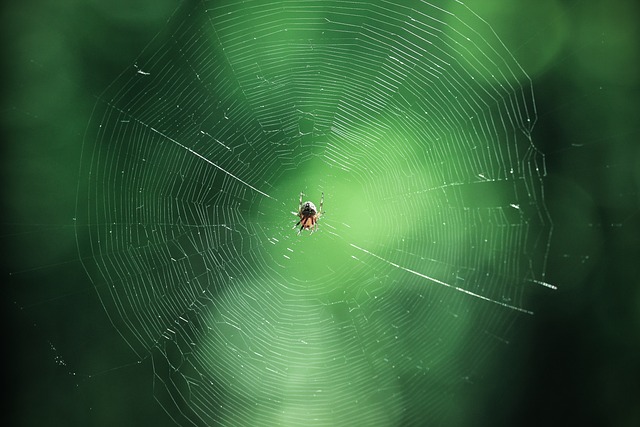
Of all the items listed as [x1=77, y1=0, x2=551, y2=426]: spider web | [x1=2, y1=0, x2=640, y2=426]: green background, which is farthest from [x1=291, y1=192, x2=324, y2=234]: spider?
[x1=2, y1=0, x2=640, y2=426]: green background

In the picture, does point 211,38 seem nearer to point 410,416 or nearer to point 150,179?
point 150,179

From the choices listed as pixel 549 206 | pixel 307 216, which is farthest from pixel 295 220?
pixel 549 206

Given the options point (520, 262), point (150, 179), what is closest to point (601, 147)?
point (520, 262)

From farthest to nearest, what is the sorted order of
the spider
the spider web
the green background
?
1. the spider
2. the green background
3. the spider web

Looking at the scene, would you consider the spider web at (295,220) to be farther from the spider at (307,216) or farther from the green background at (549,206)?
the green background at (549,206)

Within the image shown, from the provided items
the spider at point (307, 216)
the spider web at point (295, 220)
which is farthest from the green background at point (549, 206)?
the spider at point (307, 216)

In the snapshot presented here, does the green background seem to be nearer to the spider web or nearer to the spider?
the spider web
